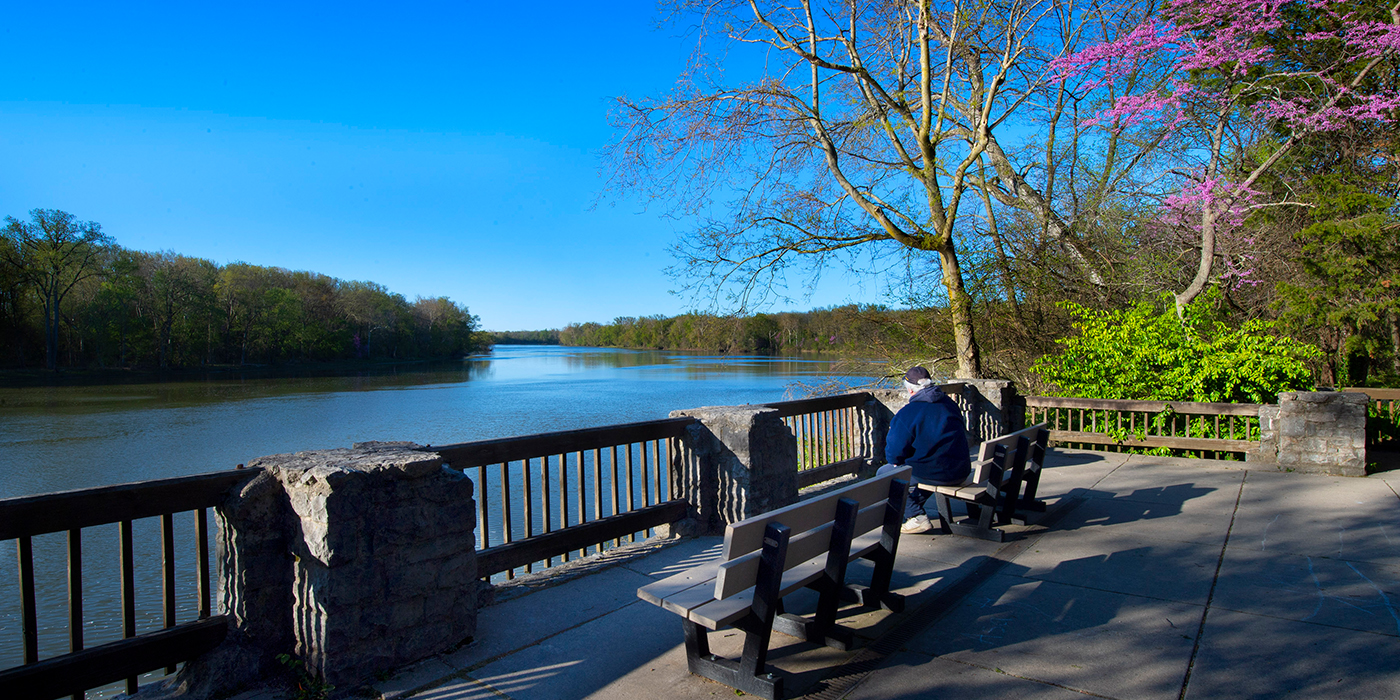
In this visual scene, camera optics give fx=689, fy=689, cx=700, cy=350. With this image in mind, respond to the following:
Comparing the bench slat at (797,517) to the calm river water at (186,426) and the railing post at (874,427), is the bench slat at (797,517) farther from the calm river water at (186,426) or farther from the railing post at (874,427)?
the calm river water at (186,426)

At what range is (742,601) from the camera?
2744 mm

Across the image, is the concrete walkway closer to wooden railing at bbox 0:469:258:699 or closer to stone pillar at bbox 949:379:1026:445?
wooden railing at bbox 0:469:258:699

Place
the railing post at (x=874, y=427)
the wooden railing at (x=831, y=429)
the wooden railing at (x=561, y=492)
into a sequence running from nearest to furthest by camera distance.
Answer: the wooden railing at (x=561, y=492) < the wooden railing at (x=831, y=429) < the railing post at (x=874, y=427)

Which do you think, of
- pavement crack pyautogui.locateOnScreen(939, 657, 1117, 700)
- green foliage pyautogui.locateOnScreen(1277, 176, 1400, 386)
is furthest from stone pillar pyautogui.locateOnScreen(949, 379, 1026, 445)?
pavement crack pyautogui.locateOnScreen(939, 657, 1117, 700)

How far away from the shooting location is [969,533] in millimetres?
4965

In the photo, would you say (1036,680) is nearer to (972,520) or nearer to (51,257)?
(972,520)

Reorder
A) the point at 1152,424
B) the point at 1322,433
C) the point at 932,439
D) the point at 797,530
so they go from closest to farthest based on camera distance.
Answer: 1. the point at 797,530
2. the point at 932,439
3. the point at 1322,433
4. the point at 1152,424

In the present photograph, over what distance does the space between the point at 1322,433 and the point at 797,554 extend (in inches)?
287

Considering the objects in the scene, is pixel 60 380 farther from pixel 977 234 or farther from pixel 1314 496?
pixel 1314 496

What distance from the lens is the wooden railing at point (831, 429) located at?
6621 mm

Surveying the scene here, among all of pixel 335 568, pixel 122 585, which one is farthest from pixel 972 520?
pixel 122 585

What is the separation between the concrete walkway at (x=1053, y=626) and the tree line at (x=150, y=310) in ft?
198

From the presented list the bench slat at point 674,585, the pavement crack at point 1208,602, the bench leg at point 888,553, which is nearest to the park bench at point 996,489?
the pavement crack at point 1208,602

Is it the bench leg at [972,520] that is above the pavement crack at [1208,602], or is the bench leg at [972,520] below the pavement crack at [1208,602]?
above
